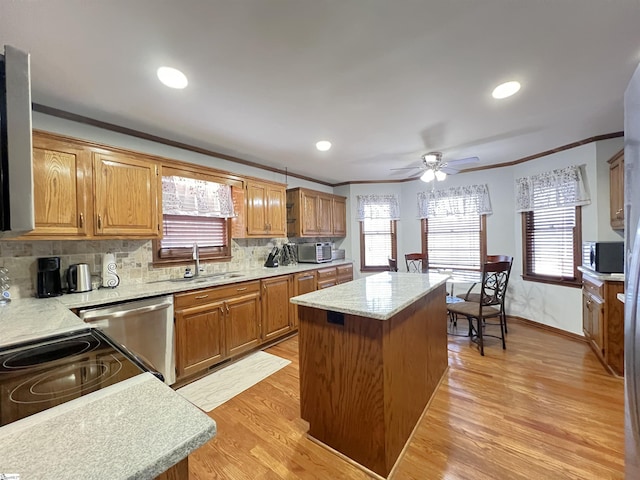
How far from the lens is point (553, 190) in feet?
11.5

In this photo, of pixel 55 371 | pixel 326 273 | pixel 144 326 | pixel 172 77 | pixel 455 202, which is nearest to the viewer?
pixel 55 371

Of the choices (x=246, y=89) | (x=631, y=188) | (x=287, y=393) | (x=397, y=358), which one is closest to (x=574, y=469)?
(x=397, y=358)

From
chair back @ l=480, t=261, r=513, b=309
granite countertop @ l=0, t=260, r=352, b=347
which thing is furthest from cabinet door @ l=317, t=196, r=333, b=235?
chair back @ l=480, t=261, r=513, b=309

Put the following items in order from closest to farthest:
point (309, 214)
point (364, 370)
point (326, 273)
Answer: point (364, 370) < point (326, 273) < point (309, 214)

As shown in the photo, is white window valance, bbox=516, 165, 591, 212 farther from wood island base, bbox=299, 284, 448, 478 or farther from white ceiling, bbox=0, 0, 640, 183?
wood island base, bbox=299, 284, 448, 478

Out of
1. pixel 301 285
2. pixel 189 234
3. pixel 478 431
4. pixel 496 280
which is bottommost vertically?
pixel 478 431

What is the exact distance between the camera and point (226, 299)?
2.78 meters

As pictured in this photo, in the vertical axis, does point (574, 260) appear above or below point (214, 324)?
above

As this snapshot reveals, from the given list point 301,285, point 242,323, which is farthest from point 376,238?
point 242,323

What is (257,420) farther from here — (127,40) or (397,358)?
(127,40)

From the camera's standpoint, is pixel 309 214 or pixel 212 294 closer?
pixel 212 294

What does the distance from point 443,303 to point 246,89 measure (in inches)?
97.0

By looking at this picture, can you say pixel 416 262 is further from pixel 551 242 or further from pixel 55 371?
pixel 55 371

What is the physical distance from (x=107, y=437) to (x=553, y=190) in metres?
4.69
